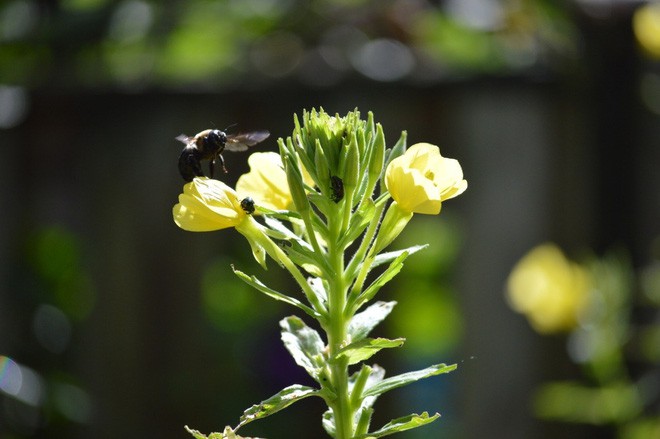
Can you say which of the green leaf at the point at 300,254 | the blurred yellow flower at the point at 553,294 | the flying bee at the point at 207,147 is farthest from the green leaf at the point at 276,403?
the blurred yellow flower at the point at 553,294

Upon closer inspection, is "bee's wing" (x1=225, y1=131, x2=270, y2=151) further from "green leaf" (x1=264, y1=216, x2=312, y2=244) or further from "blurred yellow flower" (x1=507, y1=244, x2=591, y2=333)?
"blurred yellow flower" (x1=507, y1=244, x2=591, y2=333)

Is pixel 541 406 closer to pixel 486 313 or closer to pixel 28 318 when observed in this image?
Answer: pixel 486 313

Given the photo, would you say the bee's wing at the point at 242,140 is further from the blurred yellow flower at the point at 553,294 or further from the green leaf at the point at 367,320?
the blurred yellow flower at the point at 553,294

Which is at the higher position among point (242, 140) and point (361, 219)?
point (242, 140)

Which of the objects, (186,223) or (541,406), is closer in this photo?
(186,223)

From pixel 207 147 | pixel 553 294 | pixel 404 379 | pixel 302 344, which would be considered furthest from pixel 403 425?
pixel 553 294

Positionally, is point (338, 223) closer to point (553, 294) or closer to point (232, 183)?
point (553, 294)

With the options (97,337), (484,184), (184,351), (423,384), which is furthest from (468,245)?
(97,337)

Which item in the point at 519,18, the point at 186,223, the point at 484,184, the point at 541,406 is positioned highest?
the point at 519,18

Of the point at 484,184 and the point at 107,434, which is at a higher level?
the point at 484,184
